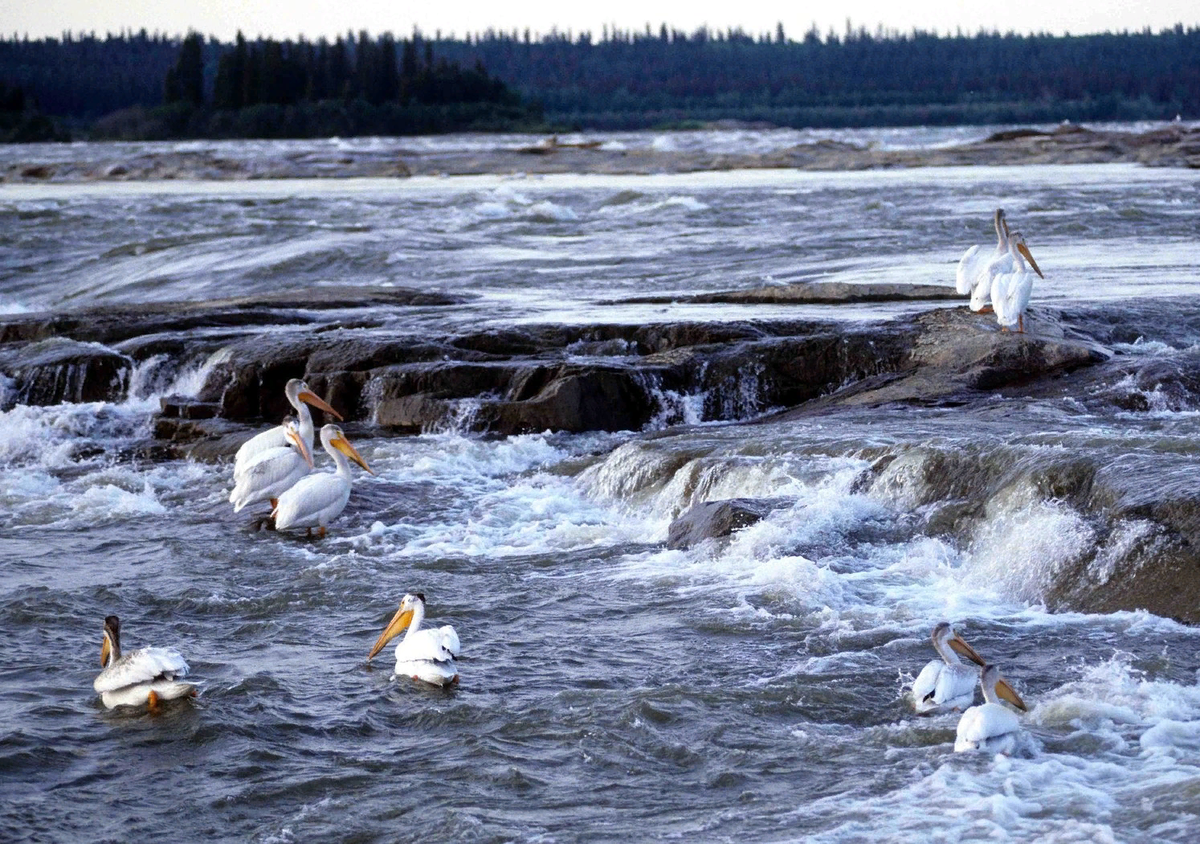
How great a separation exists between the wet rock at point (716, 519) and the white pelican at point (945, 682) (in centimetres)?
265

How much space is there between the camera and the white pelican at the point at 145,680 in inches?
267

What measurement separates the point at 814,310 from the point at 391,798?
10.3 meters

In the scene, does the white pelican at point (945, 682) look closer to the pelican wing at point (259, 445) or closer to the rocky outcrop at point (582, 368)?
the rocky outcrop at point (582, 368)

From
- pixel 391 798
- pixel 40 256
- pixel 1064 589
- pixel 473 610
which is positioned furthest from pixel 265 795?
pixel 40 256

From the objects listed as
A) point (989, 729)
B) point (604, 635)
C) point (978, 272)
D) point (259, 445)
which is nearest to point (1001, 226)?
point (978, 272)

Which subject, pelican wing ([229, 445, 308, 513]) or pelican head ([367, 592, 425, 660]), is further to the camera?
pelican wing ([229, 445, 308, 513])

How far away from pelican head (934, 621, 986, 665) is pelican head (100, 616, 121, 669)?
365 cm

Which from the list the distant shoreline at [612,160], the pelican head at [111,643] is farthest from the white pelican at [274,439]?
the distant shoreline at [612,160]

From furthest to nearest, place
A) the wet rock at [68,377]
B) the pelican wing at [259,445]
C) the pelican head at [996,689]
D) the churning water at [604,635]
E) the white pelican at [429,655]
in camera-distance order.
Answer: the wet rock at [68,377] → the pelican wing at [259,445] → the white pelican at [429,655] → the pelican head at [996,689] → the churning water at [604,635]

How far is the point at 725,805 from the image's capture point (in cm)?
576

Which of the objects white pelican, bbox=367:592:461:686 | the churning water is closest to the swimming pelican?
the churning water

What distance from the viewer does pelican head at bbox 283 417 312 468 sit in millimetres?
11070

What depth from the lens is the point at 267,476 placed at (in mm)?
10742

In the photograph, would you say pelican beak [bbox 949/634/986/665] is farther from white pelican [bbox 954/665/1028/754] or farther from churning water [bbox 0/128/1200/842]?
white pelican [bbox 954/665/1028/754]
